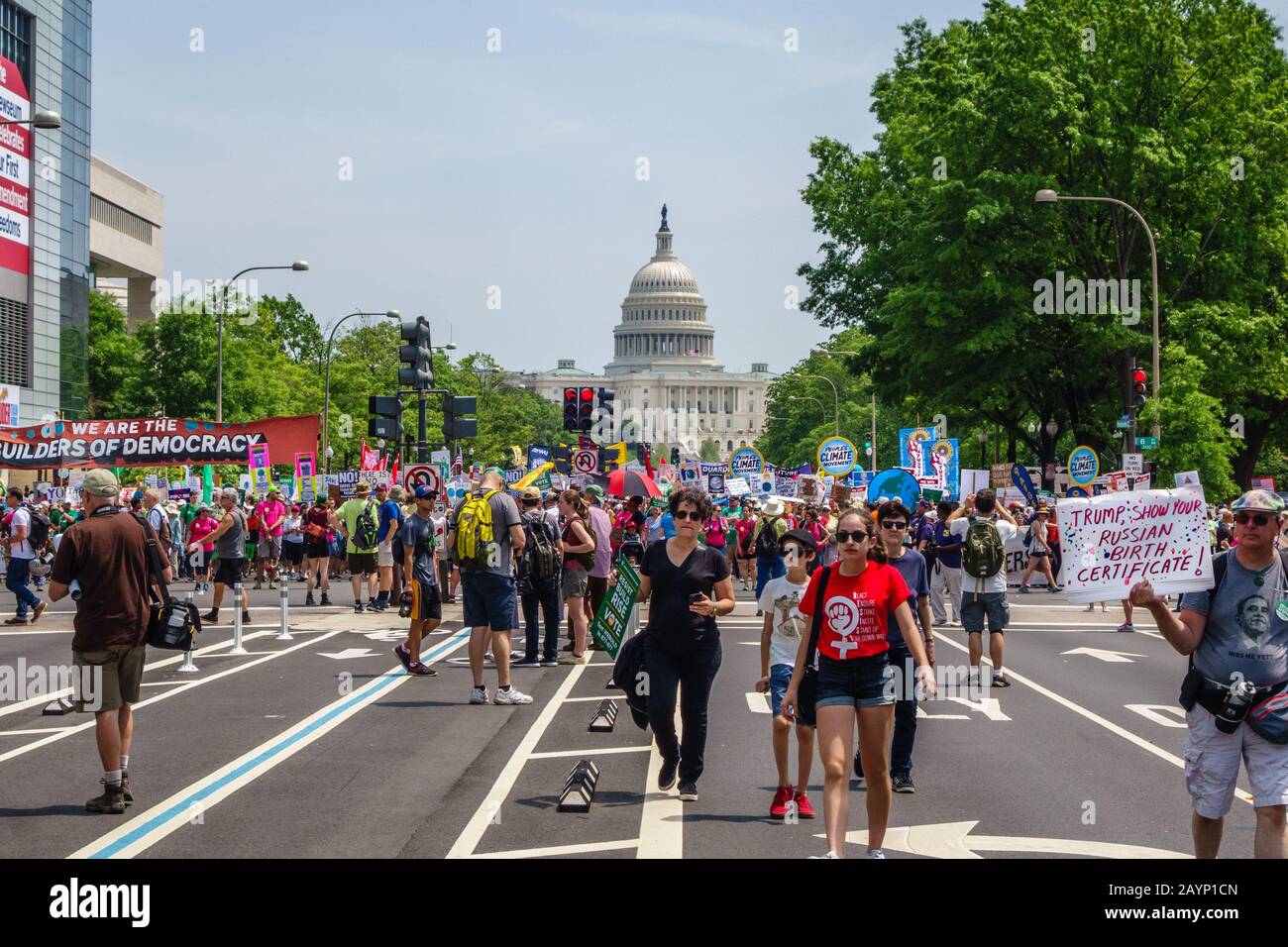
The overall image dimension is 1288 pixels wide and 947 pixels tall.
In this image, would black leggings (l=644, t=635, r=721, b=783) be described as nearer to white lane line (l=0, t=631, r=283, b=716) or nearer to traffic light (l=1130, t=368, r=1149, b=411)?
white lane line (l=0, t=631, r=283, b=716)

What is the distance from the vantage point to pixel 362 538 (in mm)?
24281

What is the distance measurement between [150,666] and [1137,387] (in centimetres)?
2207

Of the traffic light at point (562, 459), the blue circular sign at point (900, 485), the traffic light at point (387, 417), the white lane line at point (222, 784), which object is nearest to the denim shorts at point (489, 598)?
the white lane line at point (222, 784)

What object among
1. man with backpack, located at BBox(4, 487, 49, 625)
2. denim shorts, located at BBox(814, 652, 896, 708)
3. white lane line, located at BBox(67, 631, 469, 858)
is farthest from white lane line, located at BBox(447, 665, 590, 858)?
man with backpack, located at BBox(4, 487, 49, 625)

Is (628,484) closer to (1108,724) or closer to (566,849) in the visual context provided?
(1108,724)

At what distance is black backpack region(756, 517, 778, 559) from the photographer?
64.2 feet

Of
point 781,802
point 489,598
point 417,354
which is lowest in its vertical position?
point 781,802

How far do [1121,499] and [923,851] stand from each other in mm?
2132

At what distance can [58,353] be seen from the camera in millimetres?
65500

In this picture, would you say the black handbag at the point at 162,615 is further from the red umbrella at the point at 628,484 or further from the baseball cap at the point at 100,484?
the red umbrella at the point at 628,484

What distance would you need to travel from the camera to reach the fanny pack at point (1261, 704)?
679 cm

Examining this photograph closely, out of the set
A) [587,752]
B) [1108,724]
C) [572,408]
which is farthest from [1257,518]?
[572,408]

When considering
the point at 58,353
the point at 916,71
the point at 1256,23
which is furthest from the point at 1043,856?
the point at 58,353

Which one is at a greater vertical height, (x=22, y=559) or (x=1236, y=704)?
(x=1236, y=704)
